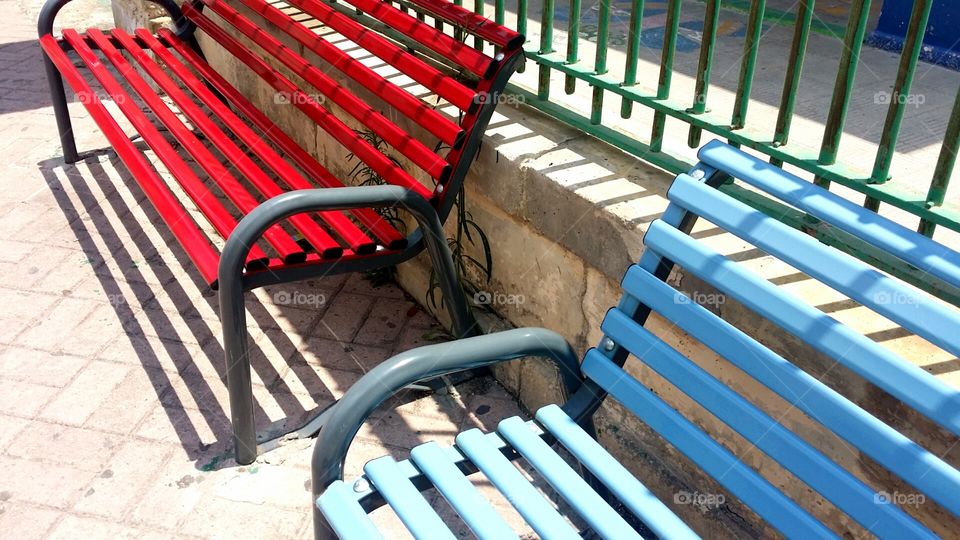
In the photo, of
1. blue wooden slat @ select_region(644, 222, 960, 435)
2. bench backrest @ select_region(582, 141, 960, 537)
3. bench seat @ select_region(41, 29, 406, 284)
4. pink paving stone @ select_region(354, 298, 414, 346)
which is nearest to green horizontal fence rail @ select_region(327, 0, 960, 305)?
bench backrest @ select_region(582, 141, 960, 537)

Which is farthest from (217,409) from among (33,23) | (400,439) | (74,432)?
(33,23)

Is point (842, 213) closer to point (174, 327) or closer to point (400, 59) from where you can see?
point (400, 59)

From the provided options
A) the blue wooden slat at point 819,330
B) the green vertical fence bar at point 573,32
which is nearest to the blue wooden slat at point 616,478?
the blue wooden slat at point 819,330

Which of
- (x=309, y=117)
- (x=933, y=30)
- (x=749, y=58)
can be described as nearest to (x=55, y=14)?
(x=309, y=117)

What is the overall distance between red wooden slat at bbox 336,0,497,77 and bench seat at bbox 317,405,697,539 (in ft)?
3.69

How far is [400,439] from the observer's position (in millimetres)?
2777

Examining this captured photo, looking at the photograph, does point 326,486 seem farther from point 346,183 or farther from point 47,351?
point 346,183

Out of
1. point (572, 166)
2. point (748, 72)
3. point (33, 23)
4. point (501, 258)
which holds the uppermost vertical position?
point (748, 72)

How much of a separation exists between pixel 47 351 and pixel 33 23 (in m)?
4.72

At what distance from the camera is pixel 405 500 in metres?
1.73

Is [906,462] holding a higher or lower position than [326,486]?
higher

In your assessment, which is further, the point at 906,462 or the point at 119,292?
the point at 119,292

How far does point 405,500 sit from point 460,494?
104 mm

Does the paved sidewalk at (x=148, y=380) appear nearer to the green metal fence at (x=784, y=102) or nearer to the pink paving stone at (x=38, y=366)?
the pink paving stone at (x=38, y=366)
